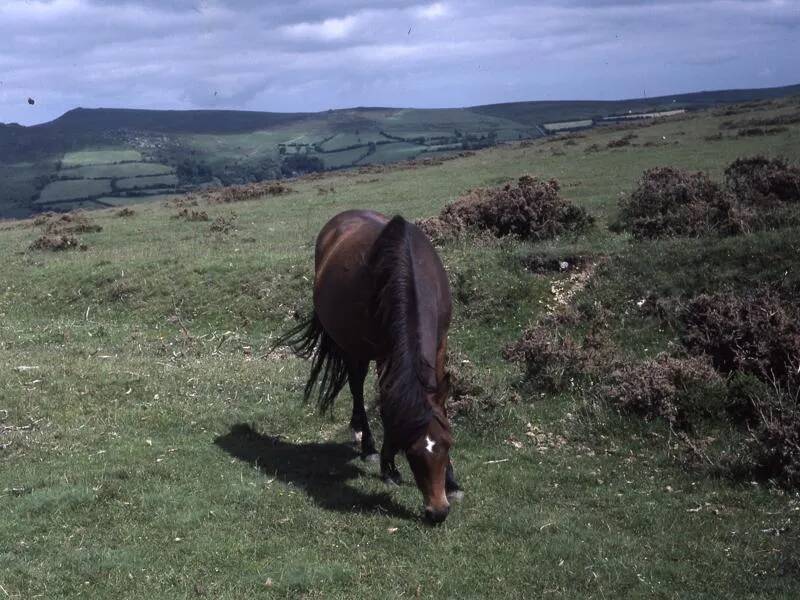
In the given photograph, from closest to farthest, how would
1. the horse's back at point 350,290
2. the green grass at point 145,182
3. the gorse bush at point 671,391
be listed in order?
the horse's back at point 350,290 < the gorse bush at point 671,391 < the green grass at point 145,182

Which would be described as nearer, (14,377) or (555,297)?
(14,377)

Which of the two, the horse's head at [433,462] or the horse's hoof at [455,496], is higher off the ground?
the horse's head at [433,462]

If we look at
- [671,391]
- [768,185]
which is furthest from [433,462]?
[768,185]

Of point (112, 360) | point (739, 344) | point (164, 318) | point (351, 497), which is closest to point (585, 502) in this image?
point (351, 497)

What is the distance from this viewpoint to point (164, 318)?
55.4 ft

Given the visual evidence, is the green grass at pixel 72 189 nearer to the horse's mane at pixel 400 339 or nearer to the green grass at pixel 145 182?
the green grass at pixel 145 182

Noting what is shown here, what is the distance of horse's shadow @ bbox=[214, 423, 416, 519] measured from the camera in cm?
814

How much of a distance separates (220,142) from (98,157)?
3220 cm

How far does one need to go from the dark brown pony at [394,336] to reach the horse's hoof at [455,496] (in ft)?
0.04

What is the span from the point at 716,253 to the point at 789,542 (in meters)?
7.12

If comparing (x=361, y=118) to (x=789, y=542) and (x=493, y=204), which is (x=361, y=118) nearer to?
(x=493, y=204)

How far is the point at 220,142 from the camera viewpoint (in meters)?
126

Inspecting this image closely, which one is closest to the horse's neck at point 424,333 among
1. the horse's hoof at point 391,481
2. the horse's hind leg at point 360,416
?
the horse's hoof at point 391,481

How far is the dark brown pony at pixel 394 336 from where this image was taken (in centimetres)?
721
